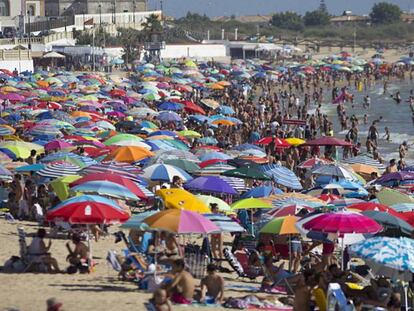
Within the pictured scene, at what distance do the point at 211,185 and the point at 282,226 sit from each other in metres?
3.35

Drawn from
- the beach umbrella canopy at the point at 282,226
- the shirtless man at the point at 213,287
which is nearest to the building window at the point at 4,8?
the beach umbrella canopy at the point at 282,226

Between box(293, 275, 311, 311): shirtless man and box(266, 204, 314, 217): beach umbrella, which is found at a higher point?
box(266, 204, 314, 217): beach umbrella

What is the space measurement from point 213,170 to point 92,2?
274 feet

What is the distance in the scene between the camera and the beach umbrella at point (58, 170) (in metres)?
17.7

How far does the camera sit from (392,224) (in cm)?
1403

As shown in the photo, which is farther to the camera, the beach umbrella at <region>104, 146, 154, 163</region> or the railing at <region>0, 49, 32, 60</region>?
the railing at <region>0, 49, 32, 60</region>

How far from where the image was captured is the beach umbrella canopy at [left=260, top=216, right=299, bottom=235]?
13908 millimetres

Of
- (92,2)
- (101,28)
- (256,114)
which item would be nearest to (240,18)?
(92,2)

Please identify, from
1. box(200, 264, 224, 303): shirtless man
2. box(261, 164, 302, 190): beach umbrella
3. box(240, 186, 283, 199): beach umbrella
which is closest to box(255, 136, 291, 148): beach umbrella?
box(261, 164, 302, 190): beach umbrella

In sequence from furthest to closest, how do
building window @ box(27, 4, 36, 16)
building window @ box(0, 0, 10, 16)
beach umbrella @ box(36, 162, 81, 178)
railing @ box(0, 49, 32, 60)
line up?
building window @ box(27, 4, 36, 16) → building window @ box(0, 0, 10, 16) → railing @ box(0, 49, 32, 60) → beach umbrella @ box(36, 162, 81, 178)

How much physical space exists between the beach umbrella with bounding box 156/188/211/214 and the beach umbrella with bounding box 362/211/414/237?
2109mm

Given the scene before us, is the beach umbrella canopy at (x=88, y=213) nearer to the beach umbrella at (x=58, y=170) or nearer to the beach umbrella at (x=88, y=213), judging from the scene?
the beach umbrella at (x=88, y=213)

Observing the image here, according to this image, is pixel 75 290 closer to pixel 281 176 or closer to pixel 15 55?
pixel 281 176

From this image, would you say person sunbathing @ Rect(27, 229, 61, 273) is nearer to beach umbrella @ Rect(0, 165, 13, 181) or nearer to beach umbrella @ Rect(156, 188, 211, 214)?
beach umbrella @ Rect(156, 188, 211, 214)
